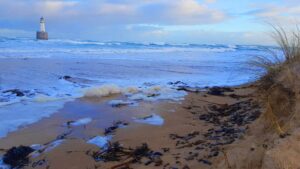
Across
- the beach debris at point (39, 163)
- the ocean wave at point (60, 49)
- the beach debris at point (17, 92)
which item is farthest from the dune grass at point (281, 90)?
the ocean wave at point (60, 49)

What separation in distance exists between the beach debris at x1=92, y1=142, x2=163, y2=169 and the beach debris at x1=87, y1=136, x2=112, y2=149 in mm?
269

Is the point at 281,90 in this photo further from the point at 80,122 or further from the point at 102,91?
the point at 102,91

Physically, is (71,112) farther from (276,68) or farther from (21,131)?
(276,68)

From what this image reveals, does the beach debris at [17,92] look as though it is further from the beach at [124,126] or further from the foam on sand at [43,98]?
the foam on sand at [43,98]

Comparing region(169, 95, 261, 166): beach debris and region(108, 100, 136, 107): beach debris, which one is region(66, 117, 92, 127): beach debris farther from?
region(169, 95, 261, 166): beach debris

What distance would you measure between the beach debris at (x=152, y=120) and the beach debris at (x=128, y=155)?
1442mm

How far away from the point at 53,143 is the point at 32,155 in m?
0.48

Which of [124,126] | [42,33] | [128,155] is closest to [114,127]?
[124,126]

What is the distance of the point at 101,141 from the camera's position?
515 cm

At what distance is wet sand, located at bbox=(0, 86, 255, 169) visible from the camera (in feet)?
13.5

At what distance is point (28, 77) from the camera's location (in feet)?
40.5

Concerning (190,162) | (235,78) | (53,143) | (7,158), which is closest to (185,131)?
(190,162)

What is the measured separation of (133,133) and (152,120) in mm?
903

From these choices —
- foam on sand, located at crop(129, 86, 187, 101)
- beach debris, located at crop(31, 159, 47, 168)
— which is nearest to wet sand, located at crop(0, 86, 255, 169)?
beach debris, located at crop(31, 159, 47, 168)
